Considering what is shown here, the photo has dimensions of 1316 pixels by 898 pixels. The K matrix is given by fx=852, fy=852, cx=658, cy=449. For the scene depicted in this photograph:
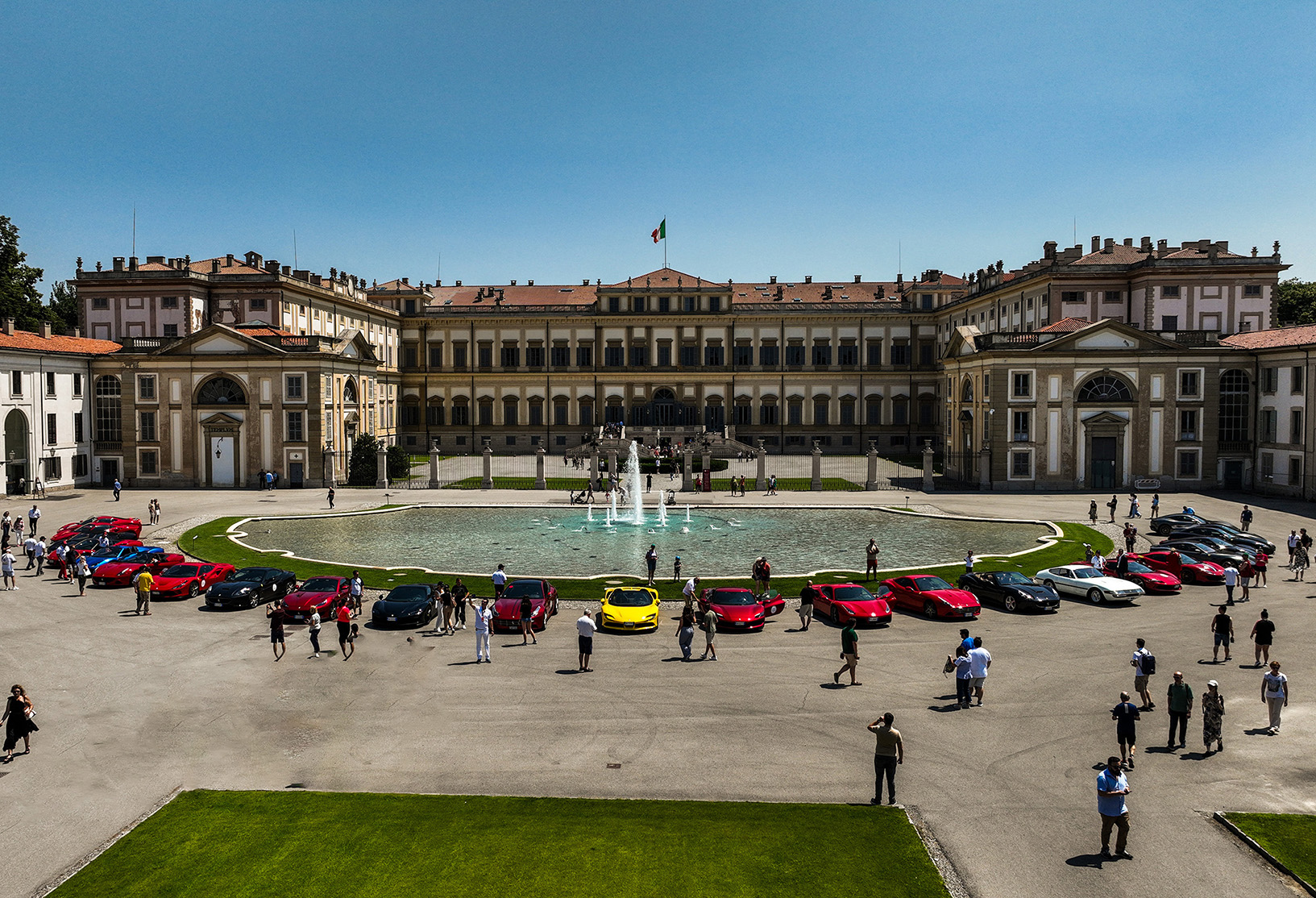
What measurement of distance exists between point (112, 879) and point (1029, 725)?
54.2 ft

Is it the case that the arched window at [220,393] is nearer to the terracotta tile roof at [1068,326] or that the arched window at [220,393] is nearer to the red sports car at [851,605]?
the red sports car at [851,605]

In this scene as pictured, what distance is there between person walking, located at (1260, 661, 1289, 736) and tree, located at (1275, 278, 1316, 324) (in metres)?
82.0

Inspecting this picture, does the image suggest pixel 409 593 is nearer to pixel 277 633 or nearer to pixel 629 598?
pixel 277 633

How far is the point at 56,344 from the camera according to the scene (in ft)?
210

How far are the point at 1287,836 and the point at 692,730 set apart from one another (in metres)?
10.1

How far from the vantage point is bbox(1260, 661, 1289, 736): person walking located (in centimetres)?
1706

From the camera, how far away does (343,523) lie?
48.1 m

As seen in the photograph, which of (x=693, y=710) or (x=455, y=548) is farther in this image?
(x=455, y=548)

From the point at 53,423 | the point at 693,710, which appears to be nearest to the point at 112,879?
the point at 693,710

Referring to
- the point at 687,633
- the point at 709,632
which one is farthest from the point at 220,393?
the point at 709,632

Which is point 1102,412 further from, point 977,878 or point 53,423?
point 53,423

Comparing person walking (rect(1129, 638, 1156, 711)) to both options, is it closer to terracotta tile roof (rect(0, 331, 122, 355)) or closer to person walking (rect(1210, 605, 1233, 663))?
person walking (rect(1210, 605, 1233, 663))

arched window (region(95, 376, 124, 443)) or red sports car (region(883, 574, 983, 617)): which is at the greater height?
arched window (region(95, 376, 124, 443))

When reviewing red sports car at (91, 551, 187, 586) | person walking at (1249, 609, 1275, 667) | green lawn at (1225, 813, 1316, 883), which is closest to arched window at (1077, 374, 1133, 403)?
person walking at (1249, 609, 1275, 667)
